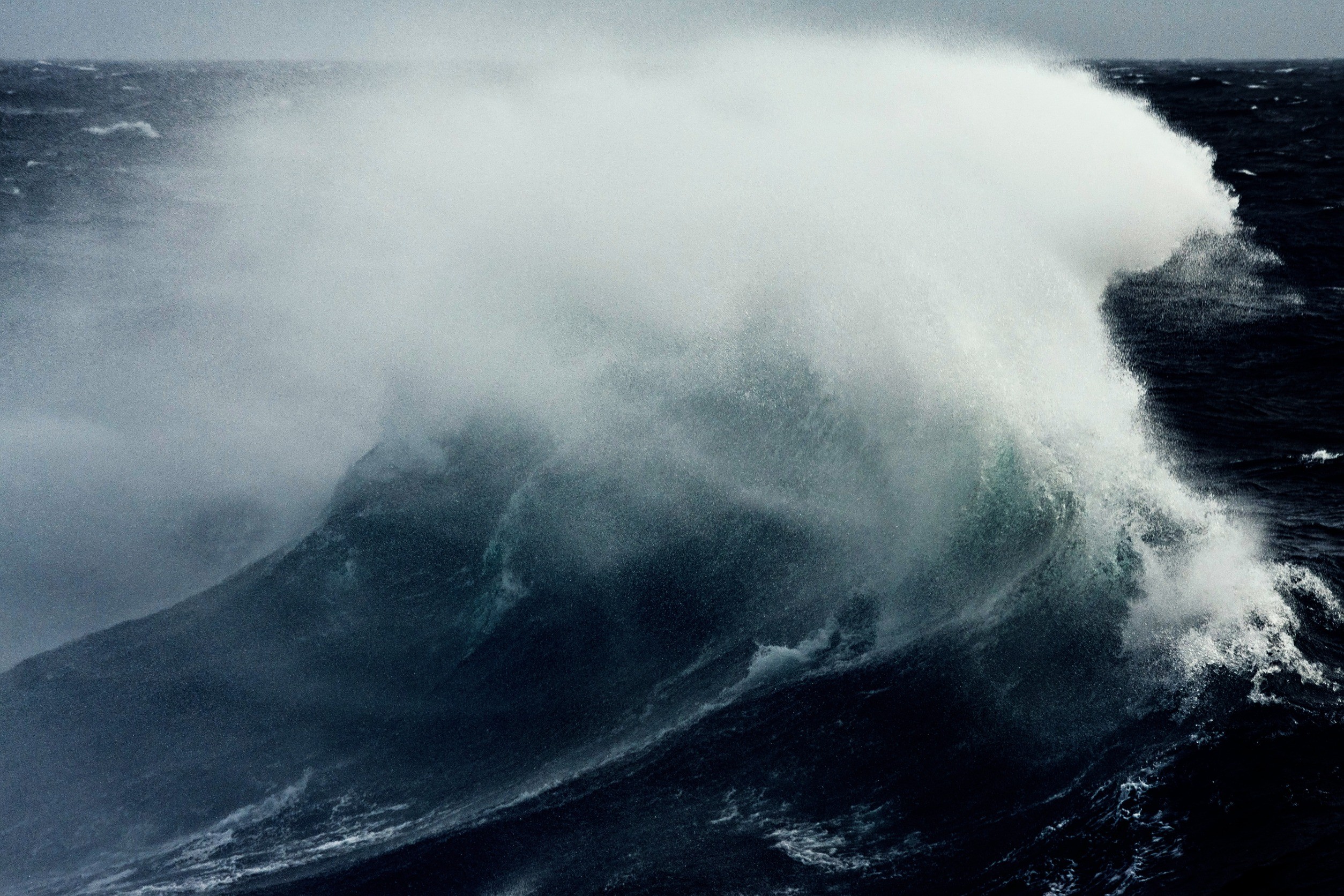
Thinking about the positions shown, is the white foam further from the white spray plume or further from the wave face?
the wave face

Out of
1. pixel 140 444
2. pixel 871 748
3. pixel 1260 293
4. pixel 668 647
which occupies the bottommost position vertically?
pixel 871 748

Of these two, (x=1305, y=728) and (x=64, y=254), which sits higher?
(x=64, y=254)

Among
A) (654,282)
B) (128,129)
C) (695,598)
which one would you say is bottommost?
(695,598)

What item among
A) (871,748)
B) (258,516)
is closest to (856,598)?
(871,748)

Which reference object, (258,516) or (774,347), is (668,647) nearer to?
(774,347)

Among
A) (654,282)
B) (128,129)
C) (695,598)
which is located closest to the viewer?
(695,598)

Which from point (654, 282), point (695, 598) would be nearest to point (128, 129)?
point (654, 282)

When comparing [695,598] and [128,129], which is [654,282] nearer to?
[695,598]

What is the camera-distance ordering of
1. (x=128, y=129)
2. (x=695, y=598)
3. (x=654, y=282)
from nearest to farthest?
(x=695, y=598) → (x=654, y=282) → (x=128, y=129)
